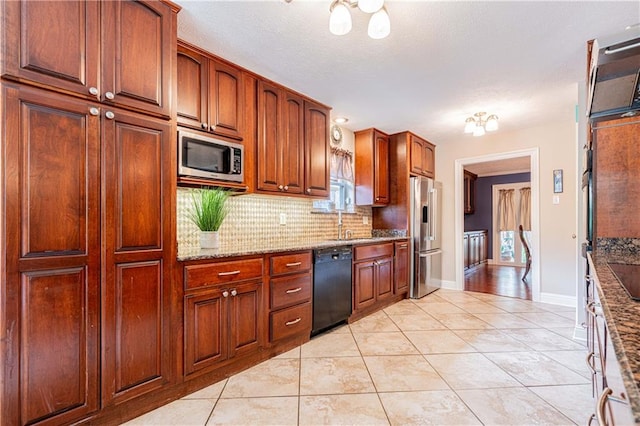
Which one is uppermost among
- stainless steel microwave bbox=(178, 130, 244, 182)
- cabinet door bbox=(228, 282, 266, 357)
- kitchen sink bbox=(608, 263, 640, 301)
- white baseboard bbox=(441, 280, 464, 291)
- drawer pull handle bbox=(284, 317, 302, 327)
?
stainless steel microwave bbox=(178, 130, 244, 182)

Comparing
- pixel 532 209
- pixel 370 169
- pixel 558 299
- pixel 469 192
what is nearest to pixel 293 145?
pixel 370 169

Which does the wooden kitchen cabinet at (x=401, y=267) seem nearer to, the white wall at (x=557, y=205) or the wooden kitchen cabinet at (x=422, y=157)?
the wooden kitchen cabinet at (x=422, y=157)

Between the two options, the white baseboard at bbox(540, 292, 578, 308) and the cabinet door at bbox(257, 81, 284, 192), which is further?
the white baseboard at bbox(540, 292, 578, 308)

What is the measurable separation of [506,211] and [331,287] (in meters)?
6.38

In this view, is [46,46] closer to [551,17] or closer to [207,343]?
[207,343]

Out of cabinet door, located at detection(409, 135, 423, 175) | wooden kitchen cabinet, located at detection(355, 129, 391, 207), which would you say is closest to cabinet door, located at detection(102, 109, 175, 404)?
wooden kitchen cabinet, located at detection(355, 129, 391, 207)

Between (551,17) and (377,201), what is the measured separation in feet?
8.21

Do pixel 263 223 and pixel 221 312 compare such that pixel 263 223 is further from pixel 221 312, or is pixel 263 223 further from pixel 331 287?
pixel 221 312

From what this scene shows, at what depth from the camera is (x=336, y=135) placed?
3.77 metres

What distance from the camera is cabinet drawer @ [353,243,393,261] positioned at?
317 cm

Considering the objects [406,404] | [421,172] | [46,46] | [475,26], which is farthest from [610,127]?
[46,46]

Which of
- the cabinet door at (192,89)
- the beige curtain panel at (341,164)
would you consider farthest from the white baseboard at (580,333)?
the cabinet door at (192,89)

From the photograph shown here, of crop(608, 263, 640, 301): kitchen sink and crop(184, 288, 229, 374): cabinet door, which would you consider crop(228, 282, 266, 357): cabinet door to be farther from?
crop(608, 263, 640, 301): kitchen sink

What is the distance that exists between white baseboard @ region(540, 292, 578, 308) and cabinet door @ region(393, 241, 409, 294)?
1.71 meters
